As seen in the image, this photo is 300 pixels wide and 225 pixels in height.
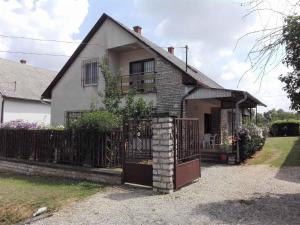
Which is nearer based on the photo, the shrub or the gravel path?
the gravel path

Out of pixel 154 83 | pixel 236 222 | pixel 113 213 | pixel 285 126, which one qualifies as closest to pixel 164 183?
pixel 113 213

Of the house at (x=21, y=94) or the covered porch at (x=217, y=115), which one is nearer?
the covered porch at (x=217, y=115)

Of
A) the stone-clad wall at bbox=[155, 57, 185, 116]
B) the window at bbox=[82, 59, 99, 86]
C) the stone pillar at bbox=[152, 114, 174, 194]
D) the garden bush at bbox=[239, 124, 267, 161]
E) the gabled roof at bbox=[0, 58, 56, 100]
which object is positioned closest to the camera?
the stone pillar at bbox=[152, 114, 174, 194]

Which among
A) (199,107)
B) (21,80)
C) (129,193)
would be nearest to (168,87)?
(199,107)

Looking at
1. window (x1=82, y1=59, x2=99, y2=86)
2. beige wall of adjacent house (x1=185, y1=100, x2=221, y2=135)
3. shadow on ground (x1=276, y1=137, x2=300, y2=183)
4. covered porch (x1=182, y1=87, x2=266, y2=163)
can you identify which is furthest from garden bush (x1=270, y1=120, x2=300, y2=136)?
window (x1=82, y1=59, x2=99, y2=86)

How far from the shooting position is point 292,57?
7.52 m

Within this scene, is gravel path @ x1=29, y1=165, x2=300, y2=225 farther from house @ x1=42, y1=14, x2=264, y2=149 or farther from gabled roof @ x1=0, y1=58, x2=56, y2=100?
gabled roof @ x1=0, y1=58, x2=56, y2=100

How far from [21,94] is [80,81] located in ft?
29.7

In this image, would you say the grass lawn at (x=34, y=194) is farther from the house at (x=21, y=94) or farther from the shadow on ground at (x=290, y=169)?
the house at (x=21, y=94)

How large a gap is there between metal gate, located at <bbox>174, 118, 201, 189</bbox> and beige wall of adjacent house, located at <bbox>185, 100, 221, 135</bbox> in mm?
6262

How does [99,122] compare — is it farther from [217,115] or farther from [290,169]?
[217,115]

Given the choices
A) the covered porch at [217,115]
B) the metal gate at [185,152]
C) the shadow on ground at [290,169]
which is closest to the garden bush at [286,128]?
the covered porch at [217,115]

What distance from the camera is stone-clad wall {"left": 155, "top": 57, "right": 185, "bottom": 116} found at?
1622cm

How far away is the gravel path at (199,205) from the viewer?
6461 millimetres
